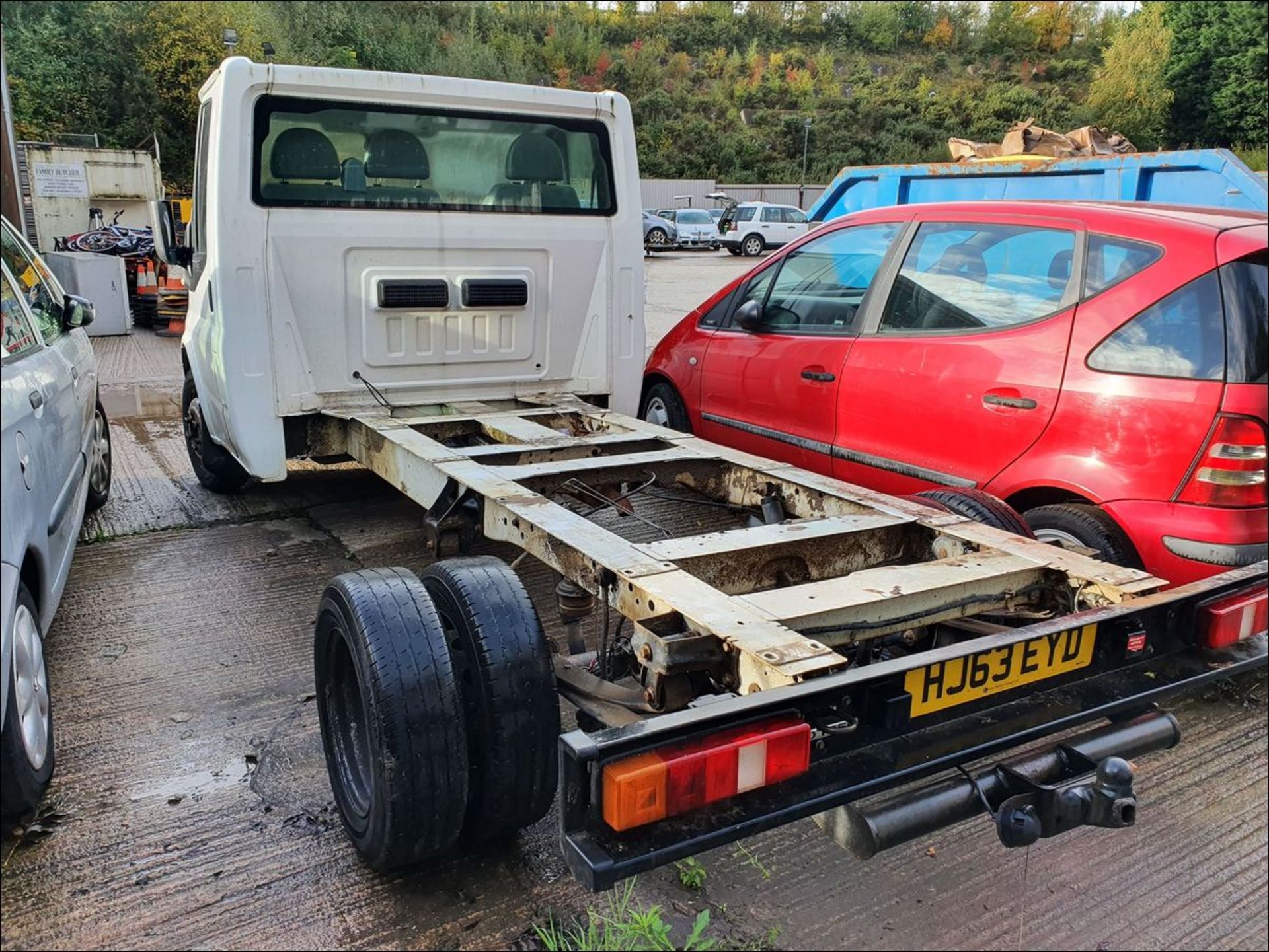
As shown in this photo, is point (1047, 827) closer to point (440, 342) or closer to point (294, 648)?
point (294, 648)

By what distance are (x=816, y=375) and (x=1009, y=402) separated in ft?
3.52

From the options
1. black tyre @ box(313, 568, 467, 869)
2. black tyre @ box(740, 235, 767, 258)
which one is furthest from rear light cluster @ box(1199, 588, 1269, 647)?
black tyre @ box(740, 235, 767, 258)

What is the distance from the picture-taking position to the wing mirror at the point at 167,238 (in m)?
5.46

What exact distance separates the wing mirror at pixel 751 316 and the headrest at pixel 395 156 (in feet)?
5.89

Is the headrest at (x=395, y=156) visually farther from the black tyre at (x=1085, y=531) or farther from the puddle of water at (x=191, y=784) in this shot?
the black tyre at (x=1085, y=531)

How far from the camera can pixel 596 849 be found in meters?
1.74

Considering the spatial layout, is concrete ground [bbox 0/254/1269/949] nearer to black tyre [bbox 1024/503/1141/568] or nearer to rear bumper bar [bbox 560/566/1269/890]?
rear bumper bar [bbox 560/566/1269/890]

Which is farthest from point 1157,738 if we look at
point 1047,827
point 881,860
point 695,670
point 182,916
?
point 182,916

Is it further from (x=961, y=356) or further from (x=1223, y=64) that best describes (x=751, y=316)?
(x=1223, y=64)

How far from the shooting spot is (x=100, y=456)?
217 inches

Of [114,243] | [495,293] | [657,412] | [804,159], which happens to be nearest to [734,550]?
[495,293]

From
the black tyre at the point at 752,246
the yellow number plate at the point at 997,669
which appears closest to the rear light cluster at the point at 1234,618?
the yellow number plate at the point at 997,669

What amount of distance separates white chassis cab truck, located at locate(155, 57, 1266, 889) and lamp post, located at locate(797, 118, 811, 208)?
42.4 meters

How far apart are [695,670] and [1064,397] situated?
204cm
